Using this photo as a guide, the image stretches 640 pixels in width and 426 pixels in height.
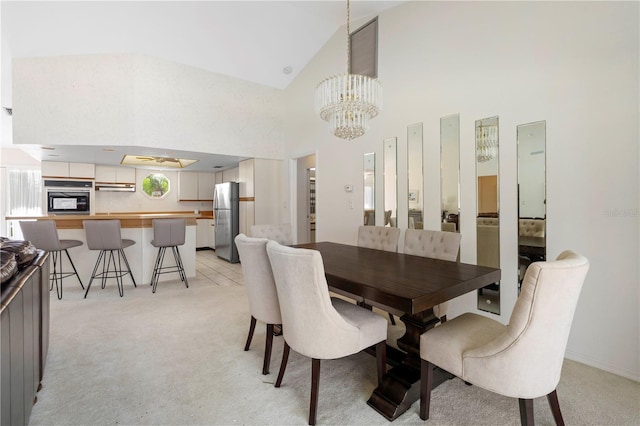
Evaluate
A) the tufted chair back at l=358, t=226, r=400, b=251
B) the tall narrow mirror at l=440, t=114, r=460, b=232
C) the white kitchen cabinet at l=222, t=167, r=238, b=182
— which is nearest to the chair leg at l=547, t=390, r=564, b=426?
the tufted chair back at l=358, t=226, r=400, b=251

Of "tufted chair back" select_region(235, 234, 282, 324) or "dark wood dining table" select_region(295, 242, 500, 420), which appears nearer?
"dark wood dining table" select_region(295, 242, 500, 420)

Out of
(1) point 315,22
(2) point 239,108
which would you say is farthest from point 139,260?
(1) point 315,22

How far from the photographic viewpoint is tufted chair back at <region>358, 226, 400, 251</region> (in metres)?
2.90

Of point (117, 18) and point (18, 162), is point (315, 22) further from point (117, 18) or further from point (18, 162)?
point (18, 162)

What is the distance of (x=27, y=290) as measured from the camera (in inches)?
58.4

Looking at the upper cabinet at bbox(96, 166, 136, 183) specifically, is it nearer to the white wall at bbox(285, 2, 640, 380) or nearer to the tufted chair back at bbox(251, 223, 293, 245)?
the tufted chair back at bbox(251, 223, 293, 245)

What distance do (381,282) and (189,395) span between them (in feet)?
4.34

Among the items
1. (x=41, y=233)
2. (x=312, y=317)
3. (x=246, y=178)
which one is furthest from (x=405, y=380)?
(x=246, y=178)

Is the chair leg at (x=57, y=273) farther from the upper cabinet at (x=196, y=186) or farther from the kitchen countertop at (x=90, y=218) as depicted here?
the upper cabinet at (x=196, y=186)

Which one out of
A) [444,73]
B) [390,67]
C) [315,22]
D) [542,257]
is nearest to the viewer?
[542,257]

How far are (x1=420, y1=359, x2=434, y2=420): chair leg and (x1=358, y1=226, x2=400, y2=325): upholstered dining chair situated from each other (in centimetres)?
123

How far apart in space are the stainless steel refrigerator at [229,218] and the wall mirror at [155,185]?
6.11 feet

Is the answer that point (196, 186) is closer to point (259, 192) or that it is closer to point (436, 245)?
point (259, 192)

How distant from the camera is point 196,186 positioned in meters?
7.22
